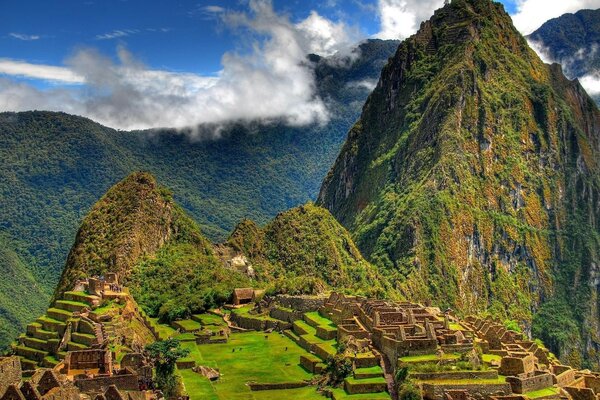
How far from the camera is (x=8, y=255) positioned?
165750 mm

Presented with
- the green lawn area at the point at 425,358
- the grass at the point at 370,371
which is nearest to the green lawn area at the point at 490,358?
the green lawn area at the point at 425,358

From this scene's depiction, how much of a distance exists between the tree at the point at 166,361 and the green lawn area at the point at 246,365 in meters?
1.85

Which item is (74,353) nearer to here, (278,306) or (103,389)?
(103,389)

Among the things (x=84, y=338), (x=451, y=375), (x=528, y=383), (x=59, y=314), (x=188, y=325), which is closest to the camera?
(x=528, y=383)

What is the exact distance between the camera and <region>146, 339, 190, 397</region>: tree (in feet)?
172

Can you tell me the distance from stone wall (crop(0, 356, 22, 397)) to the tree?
37.2 ft

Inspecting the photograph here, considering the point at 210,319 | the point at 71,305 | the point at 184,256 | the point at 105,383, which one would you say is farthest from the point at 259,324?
the point at 105,383

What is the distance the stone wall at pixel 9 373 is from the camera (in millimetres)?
39125

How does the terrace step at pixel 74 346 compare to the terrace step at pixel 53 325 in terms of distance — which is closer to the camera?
the terrace step at pixel 74 346

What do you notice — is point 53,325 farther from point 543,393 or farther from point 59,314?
point 543,393

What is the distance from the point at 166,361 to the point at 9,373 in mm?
15867

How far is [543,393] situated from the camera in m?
54.3

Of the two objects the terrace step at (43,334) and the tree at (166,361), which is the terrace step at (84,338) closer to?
the terrace step at (43,334)

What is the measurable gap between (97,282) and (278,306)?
59.1ft
